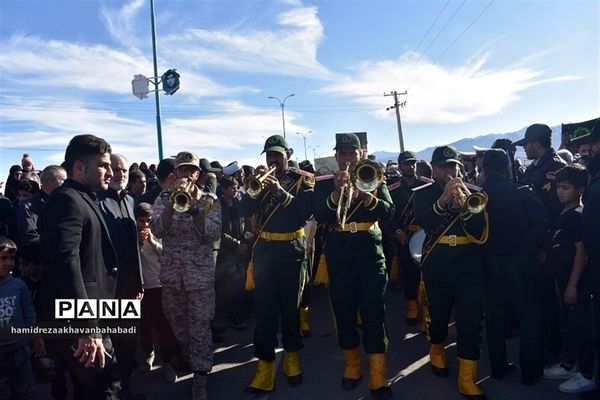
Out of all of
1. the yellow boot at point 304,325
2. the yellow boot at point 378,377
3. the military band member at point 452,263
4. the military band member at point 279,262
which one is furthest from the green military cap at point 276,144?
the yellow boot at point 304,325

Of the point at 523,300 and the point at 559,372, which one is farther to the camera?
the point at 559,372

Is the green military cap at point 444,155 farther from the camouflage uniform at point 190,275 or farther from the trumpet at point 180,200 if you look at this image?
the trumpet at point 180,200

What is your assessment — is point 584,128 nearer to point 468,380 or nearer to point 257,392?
point 468,380

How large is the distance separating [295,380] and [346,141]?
8.15ft

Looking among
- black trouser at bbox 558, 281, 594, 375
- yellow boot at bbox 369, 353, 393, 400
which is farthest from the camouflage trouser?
black trouser at bbox 558, 281, 594, 375

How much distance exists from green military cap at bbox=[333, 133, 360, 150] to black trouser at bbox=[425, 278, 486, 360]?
5.07ft

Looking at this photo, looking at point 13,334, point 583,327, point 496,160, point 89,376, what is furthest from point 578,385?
point 13,334

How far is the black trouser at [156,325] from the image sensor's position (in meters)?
4.62

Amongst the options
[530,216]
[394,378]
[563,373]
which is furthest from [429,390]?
[530,216]

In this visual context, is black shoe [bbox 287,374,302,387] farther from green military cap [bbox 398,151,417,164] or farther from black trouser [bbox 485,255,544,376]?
green military cap [bbox 398,151,417,164]

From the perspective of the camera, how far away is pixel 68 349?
2.67 meters

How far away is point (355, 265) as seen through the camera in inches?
158

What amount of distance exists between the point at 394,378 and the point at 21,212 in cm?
465

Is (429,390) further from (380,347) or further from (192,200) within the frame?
(192,200)
